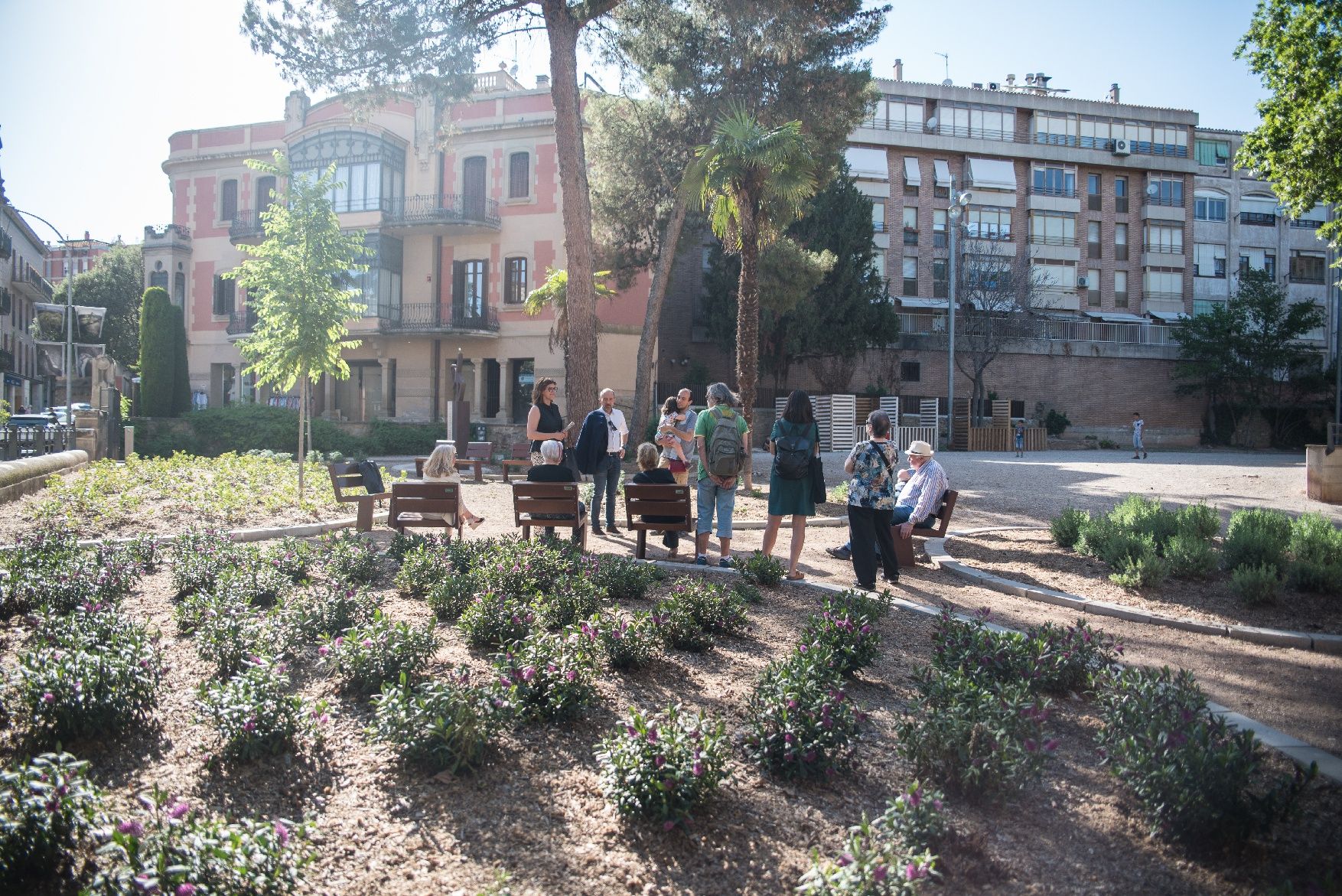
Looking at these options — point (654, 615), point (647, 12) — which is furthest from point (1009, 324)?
point (654, 615)

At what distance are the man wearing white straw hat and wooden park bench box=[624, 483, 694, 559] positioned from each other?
1.99m

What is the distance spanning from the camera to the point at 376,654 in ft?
16.2

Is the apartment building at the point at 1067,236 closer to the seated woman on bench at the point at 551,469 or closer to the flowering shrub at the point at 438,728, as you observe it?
the seated woman on bench at the point at 551,469

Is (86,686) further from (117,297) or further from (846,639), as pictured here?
(117,297)

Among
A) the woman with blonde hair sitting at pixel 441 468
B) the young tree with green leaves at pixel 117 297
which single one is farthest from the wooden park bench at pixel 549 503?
the young tree with green leaves at pixel 117 297

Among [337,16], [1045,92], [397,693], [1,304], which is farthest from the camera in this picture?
[1045,92]

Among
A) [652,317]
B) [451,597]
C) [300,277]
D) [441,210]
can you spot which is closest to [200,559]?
[451,597]

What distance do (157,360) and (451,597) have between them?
2927 centimetres

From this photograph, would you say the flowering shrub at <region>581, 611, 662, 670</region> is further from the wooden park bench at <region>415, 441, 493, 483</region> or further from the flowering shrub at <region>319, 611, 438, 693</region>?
the wooden park bench at <region>415, 441, 493, 483</region>

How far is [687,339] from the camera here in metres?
Result: 41.3

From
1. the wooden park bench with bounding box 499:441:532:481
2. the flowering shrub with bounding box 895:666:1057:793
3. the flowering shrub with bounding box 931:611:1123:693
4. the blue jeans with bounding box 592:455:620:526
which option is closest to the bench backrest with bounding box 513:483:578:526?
the blue jeans with bounding box 592:455:620:526

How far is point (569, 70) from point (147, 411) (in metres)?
21.6

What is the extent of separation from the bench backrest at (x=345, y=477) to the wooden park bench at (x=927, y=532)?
20.1 ft

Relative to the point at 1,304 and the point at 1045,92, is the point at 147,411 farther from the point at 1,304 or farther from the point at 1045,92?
the point at 1045,92
